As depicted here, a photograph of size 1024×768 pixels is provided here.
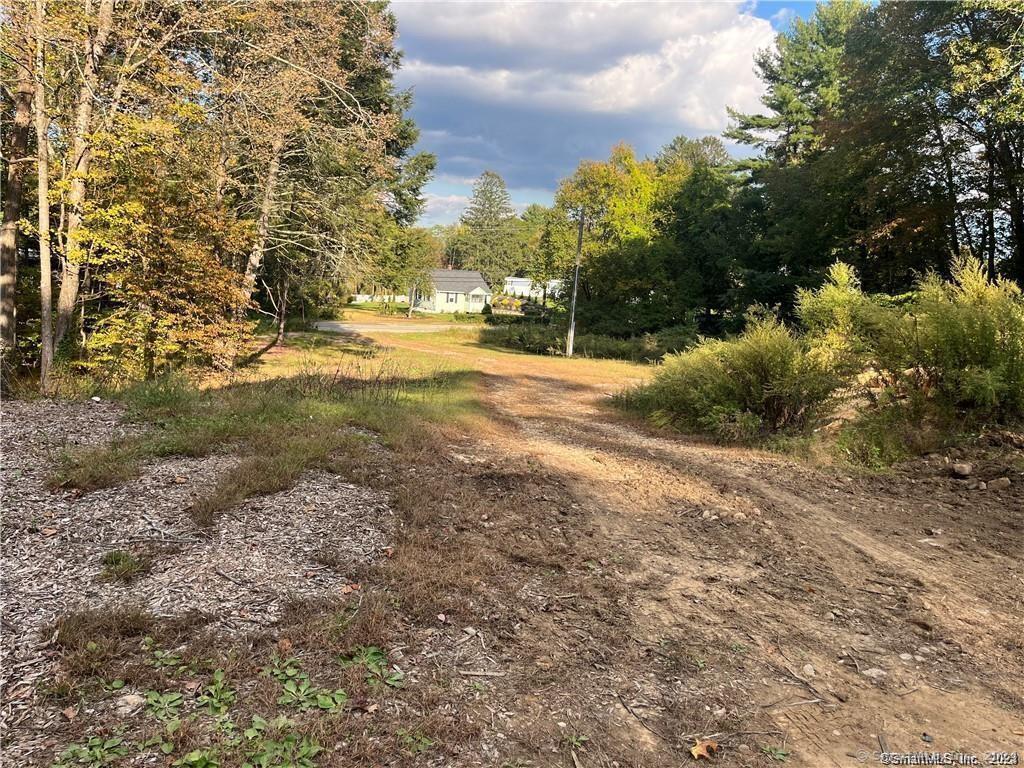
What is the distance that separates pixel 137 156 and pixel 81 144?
1.02 metres

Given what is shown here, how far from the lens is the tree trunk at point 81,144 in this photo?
8.43 meters

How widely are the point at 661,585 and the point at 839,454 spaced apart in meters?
4.80

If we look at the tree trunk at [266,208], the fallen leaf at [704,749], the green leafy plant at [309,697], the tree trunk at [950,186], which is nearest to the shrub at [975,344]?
the fallen leaf at [704,749]

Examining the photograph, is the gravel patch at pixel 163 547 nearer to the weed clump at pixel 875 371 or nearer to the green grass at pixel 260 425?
the green grass at pixel 260 425

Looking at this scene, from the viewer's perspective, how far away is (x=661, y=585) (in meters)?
3.91

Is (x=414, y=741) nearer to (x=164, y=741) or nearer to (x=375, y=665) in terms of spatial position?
(x=375, y=665)

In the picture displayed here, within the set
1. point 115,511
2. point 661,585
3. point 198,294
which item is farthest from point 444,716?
point 198,294

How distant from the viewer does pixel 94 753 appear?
2.11 metres

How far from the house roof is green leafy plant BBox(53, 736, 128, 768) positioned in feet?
229

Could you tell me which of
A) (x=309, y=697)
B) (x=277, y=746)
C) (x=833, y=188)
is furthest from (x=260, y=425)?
(x=833, y=188)

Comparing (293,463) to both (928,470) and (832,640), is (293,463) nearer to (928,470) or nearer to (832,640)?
(832,640)

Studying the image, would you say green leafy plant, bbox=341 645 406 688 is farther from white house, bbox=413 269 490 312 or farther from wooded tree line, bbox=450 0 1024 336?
white house, bbox=413 269 490 312

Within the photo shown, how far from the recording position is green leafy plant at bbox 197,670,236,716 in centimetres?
239

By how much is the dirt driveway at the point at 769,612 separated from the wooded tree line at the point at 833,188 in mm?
6876
